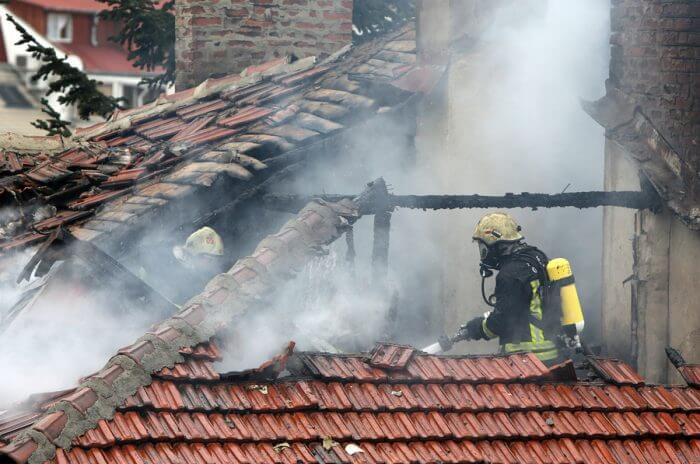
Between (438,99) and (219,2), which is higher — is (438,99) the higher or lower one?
the lower one

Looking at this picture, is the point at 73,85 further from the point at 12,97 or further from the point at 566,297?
the point at 12,97

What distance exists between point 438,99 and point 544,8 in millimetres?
1564

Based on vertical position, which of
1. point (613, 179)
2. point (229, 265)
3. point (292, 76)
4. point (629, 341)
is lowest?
point (629, 341)

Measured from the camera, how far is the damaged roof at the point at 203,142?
1026 cm

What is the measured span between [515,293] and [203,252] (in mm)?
2624

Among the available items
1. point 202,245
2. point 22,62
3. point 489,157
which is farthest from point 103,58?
point 202,245

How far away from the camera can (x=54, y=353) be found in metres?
7.91

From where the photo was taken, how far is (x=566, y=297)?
9.26m

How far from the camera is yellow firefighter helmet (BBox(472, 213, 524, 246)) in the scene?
9.35 m

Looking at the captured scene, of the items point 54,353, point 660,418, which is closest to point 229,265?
point 54,353

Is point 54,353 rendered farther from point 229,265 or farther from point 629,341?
point 629,341

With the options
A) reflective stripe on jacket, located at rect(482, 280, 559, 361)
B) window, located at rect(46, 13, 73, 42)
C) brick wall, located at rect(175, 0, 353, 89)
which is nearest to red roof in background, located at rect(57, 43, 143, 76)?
window, located at rect(46, 13, 73, 42)

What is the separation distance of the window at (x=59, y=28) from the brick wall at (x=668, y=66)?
144ft

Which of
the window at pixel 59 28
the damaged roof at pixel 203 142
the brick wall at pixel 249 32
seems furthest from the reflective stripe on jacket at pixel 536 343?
the window at pixel 59 28
